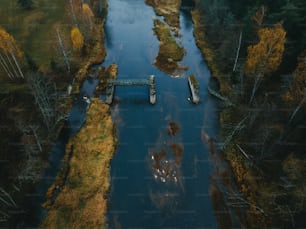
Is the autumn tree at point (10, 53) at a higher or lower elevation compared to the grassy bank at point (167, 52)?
higher

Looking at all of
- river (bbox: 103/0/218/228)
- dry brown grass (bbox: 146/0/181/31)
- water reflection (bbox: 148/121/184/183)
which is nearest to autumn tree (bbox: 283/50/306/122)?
river (bbox: 103/0/218/228)

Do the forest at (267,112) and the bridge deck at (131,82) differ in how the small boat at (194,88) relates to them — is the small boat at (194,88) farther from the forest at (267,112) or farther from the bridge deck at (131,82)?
the bridge deck at (131,82)

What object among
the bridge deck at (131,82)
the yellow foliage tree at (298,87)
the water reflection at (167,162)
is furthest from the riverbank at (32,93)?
the yellow foliage tree at (298,87)

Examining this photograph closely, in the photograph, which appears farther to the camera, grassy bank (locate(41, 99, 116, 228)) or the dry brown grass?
the dry brown grass

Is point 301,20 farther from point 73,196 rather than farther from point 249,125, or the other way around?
point 73,196

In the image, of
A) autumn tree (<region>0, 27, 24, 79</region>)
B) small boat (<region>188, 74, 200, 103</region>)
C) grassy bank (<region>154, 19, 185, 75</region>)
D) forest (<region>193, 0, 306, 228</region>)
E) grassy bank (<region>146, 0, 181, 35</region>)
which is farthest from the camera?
grassy bank (<region>146, 0, 181, 35</region>)

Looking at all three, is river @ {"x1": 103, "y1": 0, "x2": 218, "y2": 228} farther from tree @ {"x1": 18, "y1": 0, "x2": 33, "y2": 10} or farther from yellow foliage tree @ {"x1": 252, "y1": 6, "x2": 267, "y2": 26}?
tree @ {"x1": 18, "y1": 0, "x2": 33, "y2": 10}
